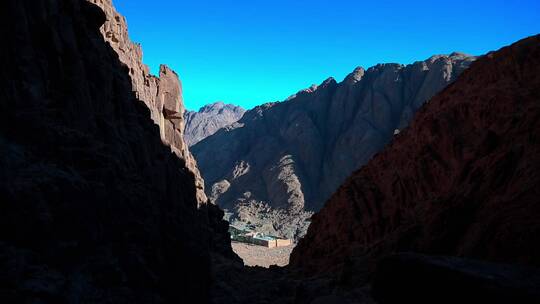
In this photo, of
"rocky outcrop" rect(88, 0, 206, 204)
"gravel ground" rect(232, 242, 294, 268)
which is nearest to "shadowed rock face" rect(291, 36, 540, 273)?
"rocky outcrop" rect(88, 0, 206, 204)

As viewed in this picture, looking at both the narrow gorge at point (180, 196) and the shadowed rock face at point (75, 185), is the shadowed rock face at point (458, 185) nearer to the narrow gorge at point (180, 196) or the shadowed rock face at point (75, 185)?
the narrow gorge at point (180, 196)

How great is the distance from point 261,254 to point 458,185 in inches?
1948

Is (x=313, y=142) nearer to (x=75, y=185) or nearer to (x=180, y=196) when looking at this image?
(x=180, y=196)

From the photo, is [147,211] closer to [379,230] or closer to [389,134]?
[379,230]

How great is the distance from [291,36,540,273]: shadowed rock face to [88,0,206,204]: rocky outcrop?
625 inches

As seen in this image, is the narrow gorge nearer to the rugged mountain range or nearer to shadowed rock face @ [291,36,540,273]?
shadowed rock face @ [291,36,540,273]

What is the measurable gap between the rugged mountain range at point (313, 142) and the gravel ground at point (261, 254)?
672 inches

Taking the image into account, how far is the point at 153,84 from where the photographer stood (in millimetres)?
39031

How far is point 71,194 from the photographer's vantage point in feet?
37.9

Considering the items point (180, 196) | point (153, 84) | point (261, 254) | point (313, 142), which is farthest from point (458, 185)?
point (313, 142)

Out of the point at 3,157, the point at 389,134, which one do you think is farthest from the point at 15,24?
the point at 389,134

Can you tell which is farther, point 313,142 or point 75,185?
point 313,142

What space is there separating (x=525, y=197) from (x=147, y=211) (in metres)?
13.0

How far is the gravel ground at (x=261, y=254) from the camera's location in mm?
61556
